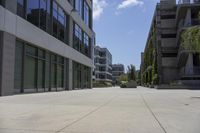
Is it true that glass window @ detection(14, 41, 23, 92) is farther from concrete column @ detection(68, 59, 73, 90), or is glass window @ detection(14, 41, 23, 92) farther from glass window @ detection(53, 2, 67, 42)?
concrete column @ detection(68, 59, 73, 90)

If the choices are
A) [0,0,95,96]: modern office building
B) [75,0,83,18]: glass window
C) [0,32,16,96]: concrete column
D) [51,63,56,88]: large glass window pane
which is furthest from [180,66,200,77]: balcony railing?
[0,32,16,96]: concrete column

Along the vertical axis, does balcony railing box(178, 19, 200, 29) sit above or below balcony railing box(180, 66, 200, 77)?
above

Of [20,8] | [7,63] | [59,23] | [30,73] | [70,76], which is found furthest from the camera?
[70,76]

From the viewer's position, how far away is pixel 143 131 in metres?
7.07

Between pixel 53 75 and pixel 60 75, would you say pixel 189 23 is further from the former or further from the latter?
pixel 53 75

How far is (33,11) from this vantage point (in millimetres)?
25609

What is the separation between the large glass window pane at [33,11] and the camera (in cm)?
2472

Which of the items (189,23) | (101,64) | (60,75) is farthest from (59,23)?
(101,64)

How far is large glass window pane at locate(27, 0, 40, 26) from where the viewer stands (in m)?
24.7

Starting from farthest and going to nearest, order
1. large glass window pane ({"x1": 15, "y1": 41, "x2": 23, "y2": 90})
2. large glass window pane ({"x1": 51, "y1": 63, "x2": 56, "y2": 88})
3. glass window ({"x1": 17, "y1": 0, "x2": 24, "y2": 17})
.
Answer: large glass window pane ({"x1": 51, "y1": 63, "x2": 56, "y2": 88}) → glass window ({"x1": 17, "y1": 0, "x2": 24, "y2": 17}) → large glass window pane ({"x1": 15, "y1": 41, "x2": 23, "y2": 90})

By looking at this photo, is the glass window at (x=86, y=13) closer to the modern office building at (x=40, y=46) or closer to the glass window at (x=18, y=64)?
the modern office building at (x=40, y=46)

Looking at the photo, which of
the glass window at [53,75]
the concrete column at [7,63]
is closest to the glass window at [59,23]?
the glass window at [53,75]

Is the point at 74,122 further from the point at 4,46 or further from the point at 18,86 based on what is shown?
the point at 18,86

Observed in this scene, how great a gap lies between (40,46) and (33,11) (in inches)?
132
